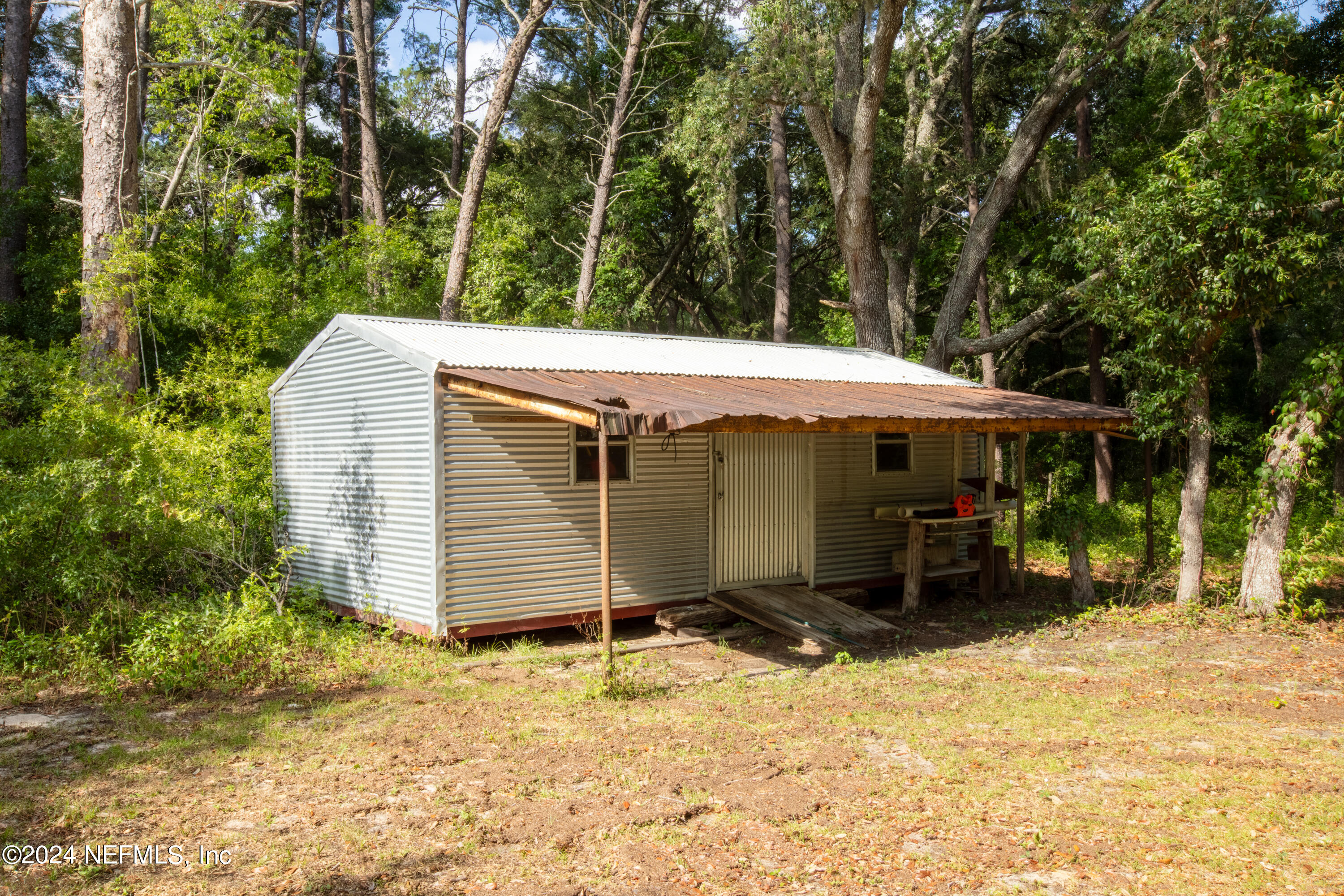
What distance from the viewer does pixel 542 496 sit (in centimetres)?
938

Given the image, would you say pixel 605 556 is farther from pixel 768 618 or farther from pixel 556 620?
pixel 768 618

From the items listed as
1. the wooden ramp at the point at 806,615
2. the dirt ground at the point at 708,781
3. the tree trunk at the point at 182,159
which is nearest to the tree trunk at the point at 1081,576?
the wooden ramp at the point at 806,615

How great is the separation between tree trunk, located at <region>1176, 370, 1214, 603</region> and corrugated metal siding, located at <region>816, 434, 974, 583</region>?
315 centimetres

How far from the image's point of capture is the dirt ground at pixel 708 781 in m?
4.39

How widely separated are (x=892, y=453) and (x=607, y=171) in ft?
39.8

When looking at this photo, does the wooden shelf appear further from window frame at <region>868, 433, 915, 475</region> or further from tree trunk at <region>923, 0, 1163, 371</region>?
tree trunk at <region>923, 0, 1163, 371</region>

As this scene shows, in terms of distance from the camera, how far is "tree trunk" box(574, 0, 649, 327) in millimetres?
21156

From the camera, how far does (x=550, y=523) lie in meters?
9.40

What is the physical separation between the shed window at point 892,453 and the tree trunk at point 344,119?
52.3ft

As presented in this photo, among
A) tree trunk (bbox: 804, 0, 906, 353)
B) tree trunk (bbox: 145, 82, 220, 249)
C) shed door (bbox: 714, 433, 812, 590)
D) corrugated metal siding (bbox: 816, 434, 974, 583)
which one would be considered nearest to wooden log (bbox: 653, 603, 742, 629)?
shed door (bbox: 714, 433, 812, 590)

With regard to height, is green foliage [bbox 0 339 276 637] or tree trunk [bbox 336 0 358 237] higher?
tree trunk [bbox 336 0 358 237]

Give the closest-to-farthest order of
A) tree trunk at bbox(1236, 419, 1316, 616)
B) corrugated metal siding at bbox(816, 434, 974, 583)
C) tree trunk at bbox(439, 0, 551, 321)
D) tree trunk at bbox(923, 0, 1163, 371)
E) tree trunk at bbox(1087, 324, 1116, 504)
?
tree trunk at bbox(1236, 419, 1316, 616) → corrugated metal siding at bbox(816, 434, 974, 583) → tree trunk at bbox(923, 0, 1163, 371) → tree trunk at bbox(439, 0, 551, 321) → tree trunk at bbox(1087, 324, 1116, 504)

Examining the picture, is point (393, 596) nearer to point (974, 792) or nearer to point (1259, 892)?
point (974, 792)

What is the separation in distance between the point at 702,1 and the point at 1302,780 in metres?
22.8
